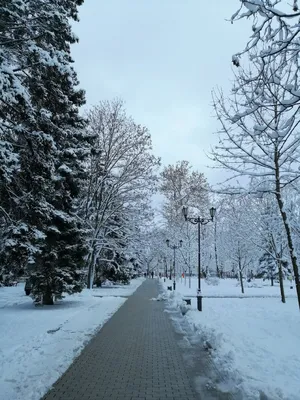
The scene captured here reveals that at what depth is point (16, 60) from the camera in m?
9.05

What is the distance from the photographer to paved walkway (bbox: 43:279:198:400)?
527cm

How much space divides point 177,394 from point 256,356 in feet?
9.10

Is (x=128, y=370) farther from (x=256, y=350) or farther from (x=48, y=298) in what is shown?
(x=48, y=298)

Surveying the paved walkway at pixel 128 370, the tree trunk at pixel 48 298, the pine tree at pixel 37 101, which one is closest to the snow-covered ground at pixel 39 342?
the paved walkway at pixel 128 370

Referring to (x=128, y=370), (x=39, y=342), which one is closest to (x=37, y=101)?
(x=39, y=342)

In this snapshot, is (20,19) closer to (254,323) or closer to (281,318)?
(254,323)

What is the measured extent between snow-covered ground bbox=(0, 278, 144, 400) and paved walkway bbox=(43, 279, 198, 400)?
285 mm

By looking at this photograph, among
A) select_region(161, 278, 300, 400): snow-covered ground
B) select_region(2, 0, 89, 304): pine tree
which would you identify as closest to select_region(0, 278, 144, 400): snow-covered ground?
select_region(2, 0, 89, 304): pine tree

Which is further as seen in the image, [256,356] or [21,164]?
[21,164]

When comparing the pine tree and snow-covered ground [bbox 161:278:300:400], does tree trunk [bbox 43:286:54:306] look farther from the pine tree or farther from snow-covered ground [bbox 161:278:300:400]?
snow-covered ground [bbox 161:278:300:400]

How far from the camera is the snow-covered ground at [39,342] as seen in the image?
18.2 feet

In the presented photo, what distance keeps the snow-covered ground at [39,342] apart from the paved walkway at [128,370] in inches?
11.2

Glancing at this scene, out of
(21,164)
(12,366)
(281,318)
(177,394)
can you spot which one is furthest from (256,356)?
(21,164)

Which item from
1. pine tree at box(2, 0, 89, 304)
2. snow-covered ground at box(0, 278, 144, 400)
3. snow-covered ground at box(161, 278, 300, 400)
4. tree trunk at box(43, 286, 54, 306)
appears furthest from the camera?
tree trunk at box(43, 286, 54, 306)
